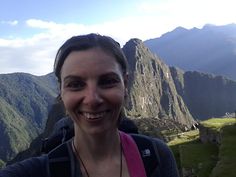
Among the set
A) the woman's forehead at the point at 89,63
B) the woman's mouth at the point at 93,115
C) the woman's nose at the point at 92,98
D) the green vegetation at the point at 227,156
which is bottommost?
the green vegetation at the point at 227,156

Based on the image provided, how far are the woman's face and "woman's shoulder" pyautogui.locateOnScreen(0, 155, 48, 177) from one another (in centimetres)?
36

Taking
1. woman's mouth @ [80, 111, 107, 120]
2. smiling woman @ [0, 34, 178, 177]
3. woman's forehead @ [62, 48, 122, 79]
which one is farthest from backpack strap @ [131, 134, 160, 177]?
woman's forehead @ [62, 48, 122, 79]

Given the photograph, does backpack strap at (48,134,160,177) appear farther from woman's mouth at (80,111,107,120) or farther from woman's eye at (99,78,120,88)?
woman's eye at (99,78,120,88)

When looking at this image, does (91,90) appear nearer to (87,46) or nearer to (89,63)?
(89,63)

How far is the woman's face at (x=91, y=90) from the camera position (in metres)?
2.84

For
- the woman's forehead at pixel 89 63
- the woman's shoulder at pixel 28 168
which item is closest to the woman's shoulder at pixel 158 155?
the woman's forehead at pixel 89 63

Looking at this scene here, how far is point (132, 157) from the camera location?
307cm

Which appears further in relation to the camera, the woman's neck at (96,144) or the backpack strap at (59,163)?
the woman's neck at (96,144)

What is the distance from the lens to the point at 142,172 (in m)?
2.96

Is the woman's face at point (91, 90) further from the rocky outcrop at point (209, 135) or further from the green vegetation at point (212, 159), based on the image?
the rocky outcrop at point (209, 135)

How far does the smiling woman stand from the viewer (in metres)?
2.83

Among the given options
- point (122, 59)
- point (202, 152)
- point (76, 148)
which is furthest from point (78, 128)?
point (202, 152)

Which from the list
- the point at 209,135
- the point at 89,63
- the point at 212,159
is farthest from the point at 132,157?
the point at 209,135

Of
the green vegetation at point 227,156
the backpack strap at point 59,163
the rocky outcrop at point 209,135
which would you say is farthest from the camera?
the rocky outcrop at point 209,135
